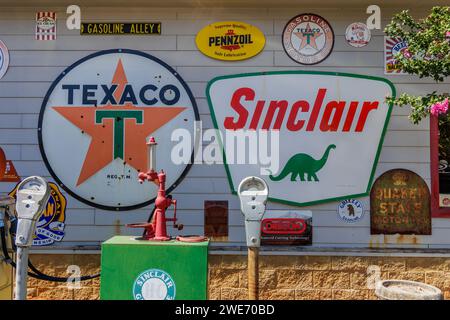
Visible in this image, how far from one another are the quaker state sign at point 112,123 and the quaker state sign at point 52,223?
0.49 feet

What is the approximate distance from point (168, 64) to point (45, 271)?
2.81 meters

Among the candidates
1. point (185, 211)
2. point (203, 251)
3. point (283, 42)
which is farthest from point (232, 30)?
point (203, 251)

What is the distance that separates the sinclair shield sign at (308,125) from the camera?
5.04 m

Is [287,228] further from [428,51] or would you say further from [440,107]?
[428,51]

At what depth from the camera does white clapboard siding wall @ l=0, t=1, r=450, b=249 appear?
16.5ft

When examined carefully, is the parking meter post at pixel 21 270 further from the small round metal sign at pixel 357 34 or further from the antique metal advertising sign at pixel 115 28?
the small round metal sign at pixel 357 34

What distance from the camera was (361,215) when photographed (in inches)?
198

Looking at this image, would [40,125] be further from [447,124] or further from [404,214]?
[447,124]

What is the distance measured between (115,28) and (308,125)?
2549 mm

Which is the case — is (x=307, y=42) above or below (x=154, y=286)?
above

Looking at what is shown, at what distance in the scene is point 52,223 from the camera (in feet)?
16.8

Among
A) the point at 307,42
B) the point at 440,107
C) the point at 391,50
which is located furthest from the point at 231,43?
the point at 440,107

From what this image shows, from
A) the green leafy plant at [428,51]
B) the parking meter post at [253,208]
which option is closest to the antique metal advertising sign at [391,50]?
the green leafy plant at [428,51]

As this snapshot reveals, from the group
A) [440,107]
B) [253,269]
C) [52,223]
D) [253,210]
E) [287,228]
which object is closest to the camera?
[253,210]
